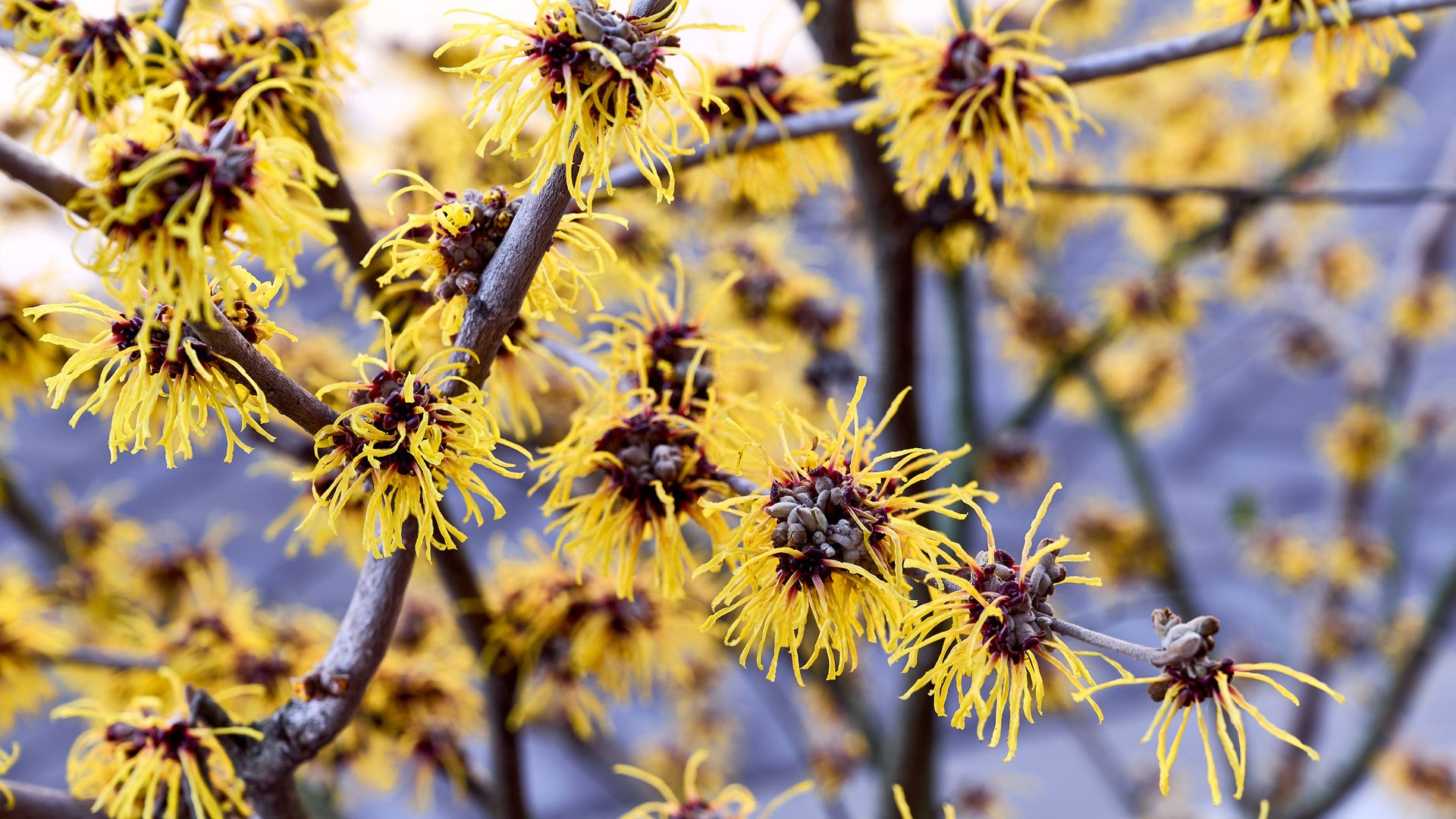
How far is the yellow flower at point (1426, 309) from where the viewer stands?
1343 mm

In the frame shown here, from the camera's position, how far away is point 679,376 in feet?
1.56

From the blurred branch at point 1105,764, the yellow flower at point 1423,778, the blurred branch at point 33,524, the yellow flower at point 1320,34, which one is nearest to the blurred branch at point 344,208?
the yellow flower at point 1320,34

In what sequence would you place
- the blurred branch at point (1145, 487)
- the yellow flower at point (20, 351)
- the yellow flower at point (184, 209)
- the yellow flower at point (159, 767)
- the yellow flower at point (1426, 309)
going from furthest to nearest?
1. the yellow flower at point (1426, 309)
2. the blurred branch at point (1145, 487)
3. the yellow flower at point (20, 351)
4. the yellow flower at point (159, 767)
5. the yellow flower at point (184, 209)

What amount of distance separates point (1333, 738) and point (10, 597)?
7.61 ft

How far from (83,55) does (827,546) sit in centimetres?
40

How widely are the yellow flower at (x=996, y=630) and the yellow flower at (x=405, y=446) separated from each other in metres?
0.16

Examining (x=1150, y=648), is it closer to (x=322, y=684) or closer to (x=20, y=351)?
(x=322, y=684)

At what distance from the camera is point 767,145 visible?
Answer: 558 millimetres

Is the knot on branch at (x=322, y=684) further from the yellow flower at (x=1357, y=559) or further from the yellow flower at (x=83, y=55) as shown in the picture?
the yellow flower at (x=1357, y=559)

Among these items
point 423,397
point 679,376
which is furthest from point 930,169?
point 423,397

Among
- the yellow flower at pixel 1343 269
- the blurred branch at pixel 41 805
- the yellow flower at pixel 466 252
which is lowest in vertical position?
the blurred branch at pixel 41 805

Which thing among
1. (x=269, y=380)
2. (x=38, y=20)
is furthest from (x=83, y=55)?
(x=269, y=380)

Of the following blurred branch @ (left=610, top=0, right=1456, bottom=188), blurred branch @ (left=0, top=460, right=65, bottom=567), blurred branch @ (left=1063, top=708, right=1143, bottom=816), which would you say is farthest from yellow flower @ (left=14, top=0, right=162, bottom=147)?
blurred branch @ (left=1063, top=708, right=1143, bottom=816)

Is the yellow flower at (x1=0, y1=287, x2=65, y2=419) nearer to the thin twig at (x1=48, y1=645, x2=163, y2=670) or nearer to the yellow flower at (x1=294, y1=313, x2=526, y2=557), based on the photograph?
the thin twig at (x1=48, y1=645, x2=163, y2=670)
